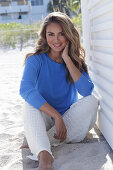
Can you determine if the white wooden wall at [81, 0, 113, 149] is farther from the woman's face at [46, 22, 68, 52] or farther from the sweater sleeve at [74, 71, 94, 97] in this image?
the woman's face at [46, 22, 68, 52]

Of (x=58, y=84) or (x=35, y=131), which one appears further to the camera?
(x=58, y=84)

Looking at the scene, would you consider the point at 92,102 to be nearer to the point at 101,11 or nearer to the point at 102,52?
the point at 102,52

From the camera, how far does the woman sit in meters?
2.35

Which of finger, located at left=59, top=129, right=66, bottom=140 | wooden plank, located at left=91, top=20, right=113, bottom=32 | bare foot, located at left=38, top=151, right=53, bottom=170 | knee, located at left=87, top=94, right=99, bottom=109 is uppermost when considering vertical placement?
wooden plank, located at left=91, top=20, right=113, bottom=32

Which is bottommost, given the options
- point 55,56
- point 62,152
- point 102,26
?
point 62,152

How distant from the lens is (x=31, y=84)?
2426 mm

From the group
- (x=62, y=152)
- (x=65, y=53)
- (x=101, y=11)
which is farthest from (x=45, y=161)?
(x=101, y=11)

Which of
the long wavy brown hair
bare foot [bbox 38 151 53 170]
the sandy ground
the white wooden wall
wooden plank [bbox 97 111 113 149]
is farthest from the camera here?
the long wavy brown hair

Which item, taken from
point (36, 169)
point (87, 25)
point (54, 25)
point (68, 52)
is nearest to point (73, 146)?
point (36, 169)

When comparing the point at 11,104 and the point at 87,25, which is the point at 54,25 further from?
the point at 11,104

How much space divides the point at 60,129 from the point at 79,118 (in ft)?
0.84

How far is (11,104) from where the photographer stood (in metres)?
4.15

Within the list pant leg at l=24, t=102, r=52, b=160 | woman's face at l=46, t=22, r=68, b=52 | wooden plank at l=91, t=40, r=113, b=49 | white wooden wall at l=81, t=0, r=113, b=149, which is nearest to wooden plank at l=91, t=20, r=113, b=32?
white wooden wall at l=81, t=0, r=113, b=149

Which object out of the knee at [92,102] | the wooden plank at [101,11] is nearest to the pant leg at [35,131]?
the knee at [92,102]
